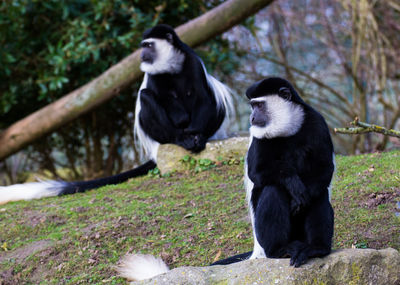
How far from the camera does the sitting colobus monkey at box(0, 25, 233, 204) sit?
480 centimetres

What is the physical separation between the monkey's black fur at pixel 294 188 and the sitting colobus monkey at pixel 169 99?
2.46 m

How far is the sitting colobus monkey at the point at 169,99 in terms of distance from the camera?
15.7 feet

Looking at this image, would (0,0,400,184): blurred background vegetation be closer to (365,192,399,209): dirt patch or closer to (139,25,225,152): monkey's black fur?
(139,25,225,152): monkey's black fur

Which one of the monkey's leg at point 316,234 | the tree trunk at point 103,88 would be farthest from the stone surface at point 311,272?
the tree trunk at point 103,88

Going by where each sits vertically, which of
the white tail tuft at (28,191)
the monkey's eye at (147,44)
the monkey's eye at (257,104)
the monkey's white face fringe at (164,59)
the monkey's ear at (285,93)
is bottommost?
the white tail tuft at (28,191)

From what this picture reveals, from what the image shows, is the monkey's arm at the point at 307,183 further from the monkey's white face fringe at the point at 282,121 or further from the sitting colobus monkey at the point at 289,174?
the monkey's white face fringe at the point at 282,121

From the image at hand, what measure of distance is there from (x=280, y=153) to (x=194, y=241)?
1.07 meters

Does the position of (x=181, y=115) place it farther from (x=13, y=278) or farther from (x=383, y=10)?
(x=383, y=10)

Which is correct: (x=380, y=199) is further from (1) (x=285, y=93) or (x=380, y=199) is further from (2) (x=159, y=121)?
(2) (x=159, y=121)

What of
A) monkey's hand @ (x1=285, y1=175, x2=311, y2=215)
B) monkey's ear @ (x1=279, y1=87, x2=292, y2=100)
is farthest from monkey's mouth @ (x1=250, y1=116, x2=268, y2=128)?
monkey's hand @ (x1=285, y1=175, x2=311, y2=215)

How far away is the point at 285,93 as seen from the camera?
91.9 inches

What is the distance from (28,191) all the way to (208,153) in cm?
167

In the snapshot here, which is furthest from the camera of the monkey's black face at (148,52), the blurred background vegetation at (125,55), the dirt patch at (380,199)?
the blurred background vegetation at (125,55)

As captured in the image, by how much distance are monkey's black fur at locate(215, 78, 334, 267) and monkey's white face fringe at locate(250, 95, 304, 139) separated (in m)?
0.03
